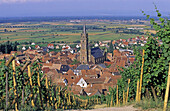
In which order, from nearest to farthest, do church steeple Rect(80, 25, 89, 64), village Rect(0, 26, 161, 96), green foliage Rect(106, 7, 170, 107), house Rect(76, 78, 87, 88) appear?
green foliage Rect(106, 7, 170, 107), village Rect(0, 26, 161, 96), house Rect(76, 78, 87, 88), church steeple Rect(80, 25, 89, 64)

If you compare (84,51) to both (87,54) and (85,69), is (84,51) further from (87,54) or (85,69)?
(85,69)

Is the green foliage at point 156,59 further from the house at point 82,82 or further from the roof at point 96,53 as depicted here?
the roof at point 96,53

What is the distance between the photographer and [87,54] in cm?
5866

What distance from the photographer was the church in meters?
58.2

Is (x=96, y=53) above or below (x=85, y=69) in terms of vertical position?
above

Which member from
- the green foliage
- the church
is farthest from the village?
the green foliage

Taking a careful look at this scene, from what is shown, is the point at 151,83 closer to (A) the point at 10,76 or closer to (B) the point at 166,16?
(B) the point at 166,16

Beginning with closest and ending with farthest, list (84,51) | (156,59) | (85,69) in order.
A: (156,59)
(85,69)
(84,51)

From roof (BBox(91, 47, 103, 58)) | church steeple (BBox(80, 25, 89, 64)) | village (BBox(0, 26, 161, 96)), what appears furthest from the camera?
roof (BBox(91, 47, 103, 58))

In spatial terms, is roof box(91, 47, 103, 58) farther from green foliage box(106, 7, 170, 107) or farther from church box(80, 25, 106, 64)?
green foliage box(106, 7, 170, 107)

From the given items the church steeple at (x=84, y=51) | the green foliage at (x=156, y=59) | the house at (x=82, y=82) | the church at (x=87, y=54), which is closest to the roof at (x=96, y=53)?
the church at (x=87, y=54)

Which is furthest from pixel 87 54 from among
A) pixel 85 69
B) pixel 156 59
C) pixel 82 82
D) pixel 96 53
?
pixel 156 59

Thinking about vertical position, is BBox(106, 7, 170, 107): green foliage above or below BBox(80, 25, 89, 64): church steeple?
above

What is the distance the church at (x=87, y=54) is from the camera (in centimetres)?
5816
